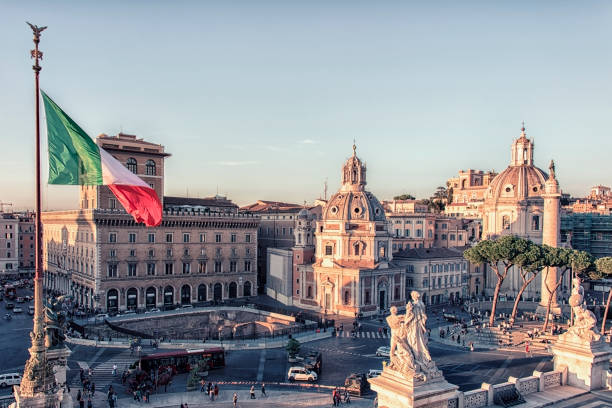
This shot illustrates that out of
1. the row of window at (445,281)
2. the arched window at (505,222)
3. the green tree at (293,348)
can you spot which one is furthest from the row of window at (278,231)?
the green tree at (293,348)

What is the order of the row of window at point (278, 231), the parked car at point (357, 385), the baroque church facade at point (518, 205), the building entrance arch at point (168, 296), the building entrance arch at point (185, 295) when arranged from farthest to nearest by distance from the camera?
the row of window at point (278, 231), the baroque church facade at point (518, 205), the building entrance arch at point (185, 295), the building entrance arch at point (168, 296), the parked car at point (357, 385)

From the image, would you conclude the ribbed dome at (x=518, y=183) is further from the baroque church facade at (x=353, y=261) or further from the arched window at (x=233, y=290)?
the arched window at (x=233, y=290)

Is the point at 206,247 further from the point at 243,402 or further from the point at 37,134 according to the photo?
the point at 37,134

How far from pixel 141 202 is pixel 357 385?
18.1m

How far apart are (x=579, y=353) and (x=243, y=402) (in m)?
17.8

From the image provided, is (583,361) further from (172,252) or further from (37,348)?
(172,252)

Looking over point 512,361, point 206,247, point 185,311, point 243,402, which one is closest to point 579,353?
point 243,402

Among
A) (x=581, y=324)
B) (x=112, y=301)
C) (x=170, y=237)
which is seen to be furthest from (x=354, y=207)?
(x=581, y=324)

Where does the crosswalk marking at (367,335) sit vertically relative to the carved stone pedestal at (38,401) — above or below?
below

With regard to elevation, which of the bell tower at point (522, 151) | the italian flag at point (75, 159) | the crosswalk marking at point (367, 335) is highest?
the bell tower at point (522, 151)

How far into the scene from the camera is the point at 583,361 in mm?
21328

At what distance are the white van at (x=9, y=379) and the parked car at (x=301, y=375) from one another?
56.0ft

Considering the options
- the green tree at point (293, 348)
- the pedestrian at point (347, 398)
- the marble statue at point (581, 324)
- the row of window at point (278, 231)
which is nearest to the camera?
the marble statue at point (581, 324)

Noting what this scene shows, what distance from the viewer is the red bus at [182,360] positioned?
120 ft
